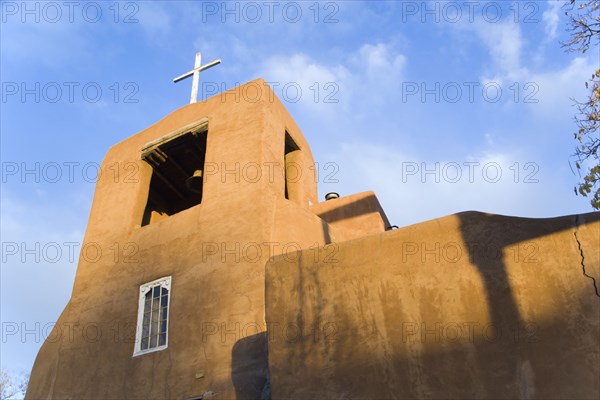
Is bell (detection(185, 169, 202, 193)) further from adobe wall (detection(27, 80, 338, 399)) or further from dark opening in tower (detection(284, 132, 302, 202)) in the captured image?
dark opening in tower (detection(284, 132, 302, 202))

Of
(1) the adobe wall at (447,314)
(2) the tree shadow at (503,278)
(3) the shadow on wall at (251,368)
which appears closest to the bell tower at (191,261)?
(3) the shadow on wall at (251,368)

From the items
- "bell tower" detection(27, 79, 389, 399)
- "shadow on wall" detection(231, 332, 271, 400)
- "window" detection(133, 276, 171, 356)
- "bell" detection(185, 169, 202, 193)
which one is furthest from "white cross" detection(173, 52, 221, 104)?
"shadow on wall" detection(231, 332, 271, 400)

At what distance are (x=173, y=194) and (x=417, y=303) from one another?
415 inches

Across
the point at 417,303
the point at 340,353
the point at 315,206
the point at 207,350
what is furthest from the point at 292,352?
the point at 315,206

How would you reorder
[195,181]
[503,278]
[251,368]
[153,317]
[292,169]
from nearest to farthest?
[503,278] < [251,368] < [153,317] < [195,181] < [292,169]

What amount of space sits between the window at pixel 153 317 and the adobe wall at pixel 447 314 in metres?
3.58

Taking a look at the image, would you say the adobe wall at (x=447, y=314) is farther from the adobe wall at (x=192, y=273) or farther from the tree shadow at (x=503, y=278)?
the adobe wall at (x=192, y=273)

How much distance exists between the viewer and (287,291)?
7.64 m

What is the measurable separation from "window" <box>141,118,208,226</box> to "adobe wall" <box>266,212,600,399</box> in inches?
260

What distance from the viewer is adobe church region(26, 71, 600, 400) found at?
6.09 metres

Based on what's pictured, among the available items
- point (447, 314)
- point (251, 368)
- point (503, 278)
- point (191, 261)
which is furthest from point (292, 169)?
point (503, 278)

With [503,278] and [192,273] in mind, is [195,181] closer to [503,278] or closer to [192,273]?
[192,273]

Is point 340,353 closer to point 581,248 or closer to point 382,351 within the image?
point 382,351

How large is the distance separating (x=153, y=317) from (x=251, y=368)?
290cm
